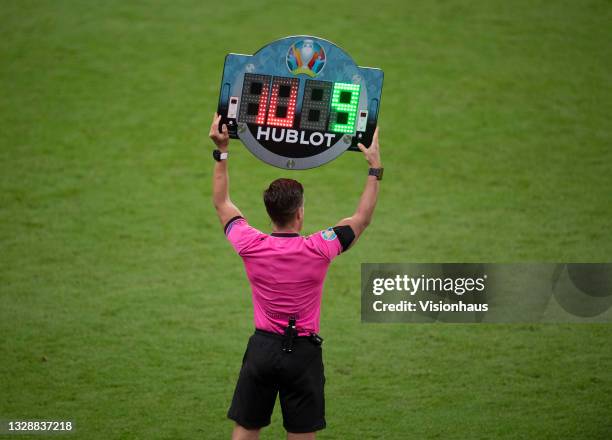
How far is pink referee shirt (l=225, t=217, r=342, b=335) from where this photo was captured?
3.53m

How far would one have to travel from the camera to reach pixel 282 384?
3549 mm

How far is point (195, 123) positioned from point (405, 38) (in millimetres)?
2975

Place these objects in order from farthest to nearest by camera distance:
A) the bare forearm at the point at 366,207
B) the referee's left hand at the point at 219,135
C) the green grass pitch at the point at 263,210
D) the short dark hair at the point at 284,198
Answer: the green grass pitch at the point at 263,210 → the referee's left hand at the point at 219,135 → the bare forearm at the point at 366,207 → the short dark hair at the point at 284,198

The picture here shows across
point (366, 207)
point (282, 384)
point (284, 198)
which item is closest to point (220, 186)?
point (284, 198)

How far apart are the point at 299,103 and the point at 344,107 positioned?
0.20m

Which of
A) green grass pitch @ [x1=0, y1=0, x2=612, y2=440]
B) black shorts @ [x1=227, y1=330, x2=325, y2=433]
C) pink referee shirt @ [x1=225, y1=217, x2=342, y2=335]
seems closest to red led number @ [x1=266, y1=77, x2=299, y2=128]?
pink referee shirt @ [x1=225, y1=217, x2=342, y2=335]

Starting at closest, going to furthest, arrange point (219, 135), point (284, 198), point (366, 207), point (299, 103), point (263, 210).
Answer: point (284, 198) < point (366, 207) < point (219, 135) < point (299, 103) < point (263, 210)

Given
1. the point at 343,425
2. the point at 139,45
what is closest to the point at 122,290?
the point at 343,425

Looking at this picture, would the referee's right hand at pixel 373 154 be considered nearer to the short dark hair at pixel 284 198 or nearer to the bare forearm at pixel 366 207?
the bare forearm at pixel 366 207

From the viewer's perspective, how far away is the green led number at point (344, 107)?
3812mm

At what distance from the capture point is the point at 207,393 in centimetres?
538

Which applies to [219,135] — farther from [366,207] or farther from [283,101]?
[366,207]

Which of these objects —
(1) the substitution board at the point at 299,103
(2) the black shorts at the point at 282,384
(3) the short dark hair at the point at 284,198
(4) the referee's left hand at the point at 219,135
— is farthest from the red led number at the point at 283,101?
(2) the black shorts at the point at 282,384

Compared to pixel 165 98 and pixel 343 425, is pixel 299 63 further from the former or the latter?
pixel 165 98
